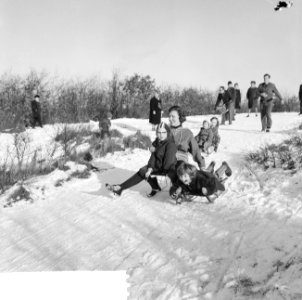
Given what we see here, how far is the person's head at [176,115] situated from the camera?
5.76 meters

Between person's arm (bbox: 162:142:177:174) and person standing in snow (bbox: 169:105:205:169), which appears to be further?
person standing in snow (bbox: 169:105:205:169)

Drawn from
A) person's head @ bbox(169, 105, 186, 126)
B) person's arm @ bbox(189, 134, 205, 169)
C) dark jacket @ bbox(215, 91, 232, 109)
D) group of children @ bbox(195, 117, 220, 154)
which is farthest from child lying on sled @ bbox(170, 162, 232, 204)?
dark jacket @ bbox(215, 91, 232, 109)

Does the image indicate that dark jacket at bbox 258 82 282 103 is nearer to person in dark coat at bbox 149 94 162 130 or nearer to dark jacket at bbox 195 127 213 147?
dark jacket at bbox 195 127 213 147

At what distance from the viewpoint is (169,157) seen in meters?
5.33

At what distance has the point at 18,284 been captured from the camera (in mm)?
2916

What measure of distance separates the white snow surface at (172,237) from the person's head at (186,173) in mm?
404

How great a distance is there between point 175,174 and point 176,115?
3.86 feet

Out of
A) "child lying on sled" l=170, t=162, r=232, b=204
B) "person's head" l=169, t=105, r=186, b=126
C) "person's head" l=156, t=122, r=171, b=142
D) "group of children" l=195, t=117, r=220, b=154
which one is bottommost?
"child lying on sled" l=170, t=162, r=232, b=204

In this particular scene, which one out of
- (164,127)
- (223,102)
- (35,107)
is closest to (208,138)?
(164,127)

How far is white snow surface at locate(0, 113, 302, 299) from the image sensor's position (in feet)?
8.67

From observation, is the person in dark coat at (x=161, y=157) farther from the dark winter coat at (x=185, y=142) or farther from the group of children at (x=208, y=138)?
the group of children at (x=208, y=138)

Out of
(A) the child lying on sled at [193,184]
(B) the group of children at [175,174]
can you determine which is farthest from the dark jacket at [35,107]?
(A) the child lying on sled at [193,184]

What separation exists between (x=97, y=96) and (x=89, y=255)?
2209 cm

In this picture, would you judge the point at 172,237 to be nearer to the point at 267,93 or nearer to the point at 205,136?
the point at 205,136
